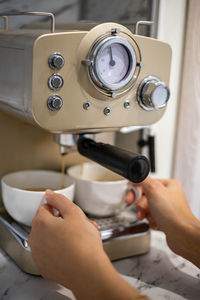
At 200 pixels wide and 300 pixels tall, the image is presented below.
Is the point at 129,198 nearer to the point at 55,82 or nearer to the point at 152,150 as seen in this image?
the point at 152,150

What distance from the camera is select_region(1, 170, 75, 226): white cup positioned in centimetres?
59

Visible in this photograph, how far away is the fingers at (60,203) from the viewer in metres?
0.51

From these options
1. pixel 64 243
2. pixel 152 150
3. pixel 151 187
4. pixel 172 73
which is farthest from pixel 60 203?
pixel 172 73

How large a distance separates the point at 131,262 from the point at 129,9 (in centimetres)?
49

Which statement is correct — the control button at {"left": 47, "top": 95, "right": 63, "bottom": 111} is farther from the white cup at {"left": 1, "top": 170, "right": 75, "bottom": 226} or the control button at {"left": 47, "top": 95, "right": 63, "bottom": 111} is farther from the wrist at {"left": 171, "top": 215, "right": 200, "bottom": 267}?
the wrist at {"left": 171, "top": 215, "right": 200, "bottom": 267}

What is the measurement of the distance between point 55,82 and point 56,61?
26 millimetres

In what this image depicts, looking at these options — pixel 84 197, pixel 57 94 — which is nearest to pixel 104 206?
pixel 84 197

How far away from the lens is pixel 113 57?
523 mm

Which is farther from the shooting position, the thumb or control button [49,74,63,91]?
the thumb

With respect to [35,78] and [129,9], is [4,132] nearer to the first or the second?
[35,78]

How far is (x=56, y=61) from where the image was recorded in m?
0.48

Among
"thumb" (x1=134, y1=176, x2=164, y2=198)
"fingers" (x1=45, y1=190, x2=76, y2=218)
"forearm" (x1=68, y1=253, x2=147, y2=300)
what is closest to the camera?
→ "forearm" (x1=68, y1=253, x2=147, y2=300)

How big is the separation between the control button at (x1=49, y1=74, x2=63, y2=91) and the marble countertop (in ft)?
0.94

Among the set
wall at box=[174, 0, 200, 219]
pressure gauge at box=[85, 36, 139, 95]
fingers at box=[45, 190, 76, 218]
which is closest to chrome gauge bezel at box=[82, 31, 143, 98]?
pressure gauge at box=[85, 36, 139, 95]
